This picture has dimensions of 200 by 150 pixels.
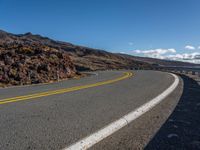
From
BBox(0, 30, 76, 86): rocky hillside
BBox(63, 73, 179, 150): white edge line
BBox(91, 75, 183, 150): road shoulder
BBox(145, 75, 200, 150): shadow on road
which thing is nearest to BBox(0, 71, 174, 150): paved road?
BBox(63, 73, 179, 150): white edge line

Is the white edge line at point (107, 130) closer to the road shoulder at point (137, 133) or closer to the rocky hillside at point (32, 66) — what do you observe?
the road shoulder at point (137, 133)

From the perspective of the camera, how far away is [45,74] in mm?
20469

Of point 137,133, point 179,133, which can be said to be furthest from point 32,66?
point 179,133

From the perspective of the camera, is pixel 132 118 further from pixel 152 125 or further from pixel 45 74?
pixel 45 74

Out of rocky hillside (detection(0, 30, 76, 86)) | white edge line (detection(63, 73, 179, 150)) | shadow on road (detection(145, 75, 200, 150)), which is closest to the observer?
white edge line (detection(63, 73, 179, 150))

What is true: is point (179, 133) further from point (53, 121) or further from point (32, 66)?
point (32, 66)

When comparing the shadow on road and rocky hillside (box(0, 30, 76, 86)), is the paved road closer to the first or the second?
the shadow on road

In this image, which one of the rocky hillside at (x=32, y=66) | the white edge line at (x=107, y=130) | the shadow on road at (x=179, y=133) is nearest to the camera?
the white edge line at (x=107, y=130)

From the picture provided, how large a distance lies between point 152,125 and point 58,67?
19.1 metres

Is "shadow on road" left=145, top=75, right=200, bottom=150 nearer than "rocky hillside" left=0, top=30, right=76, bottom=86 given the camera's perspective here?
Yes

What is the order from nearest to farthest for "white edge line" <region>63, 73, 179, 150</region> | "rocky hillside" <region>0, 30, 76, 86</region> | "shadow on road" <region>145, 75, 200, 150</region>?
"white edge line" <region>63, 73, 179, 150</region>, "shadow on road" <region>145, 75, 200, 150</region>, "rocky hillside" <region>0, 30, 76, 86</region>

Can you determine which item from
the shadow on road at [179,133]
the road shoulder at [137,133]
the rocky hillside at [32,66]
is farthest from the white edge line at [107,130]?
the rocky hillside at [32,66]

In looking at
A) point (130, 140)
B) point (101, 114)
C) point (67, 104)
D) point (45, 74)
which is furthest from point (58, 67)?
point (130, 140)

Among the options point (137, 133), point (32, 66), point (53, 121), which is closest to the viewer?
point (137, 133)
